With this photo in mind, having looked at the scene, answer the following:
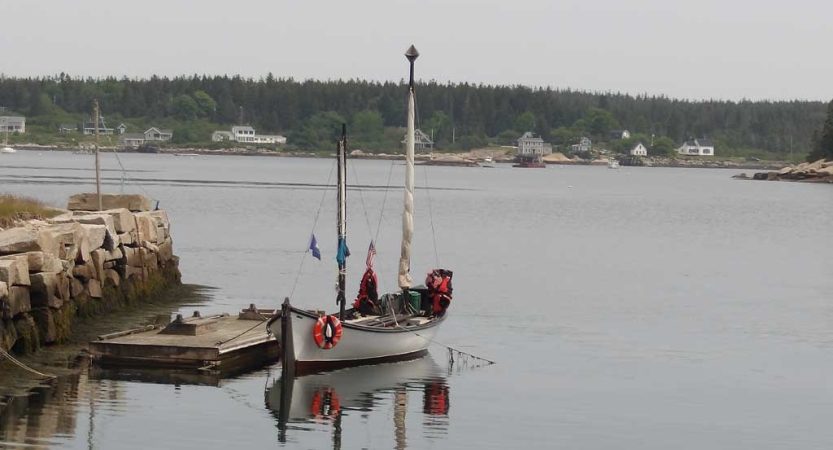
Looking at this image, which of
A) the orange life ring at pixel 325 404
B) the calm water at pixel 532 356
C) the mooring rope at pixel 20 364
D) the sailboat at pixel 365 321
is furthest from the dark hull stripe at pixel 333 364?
the mooring rope at pixel 20 364

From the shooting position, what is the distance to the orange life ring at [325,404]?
96.6ft

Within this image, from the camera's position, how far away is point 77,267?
122 feet

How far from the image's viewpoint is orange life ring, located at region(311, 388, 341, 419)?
29.4 metres

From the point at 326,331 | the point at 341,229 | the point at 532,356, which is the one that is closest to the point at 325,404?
the point at 326,331

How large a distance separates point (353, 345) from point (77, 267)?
8.54 meters

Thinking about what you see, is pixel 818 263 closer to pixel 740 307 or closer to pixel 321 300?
pixel 740 307

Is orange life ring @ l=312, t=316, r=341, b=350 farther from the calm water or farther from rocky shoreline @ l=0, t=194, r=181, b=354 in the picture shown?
rocky shoreline @ l=0, t=194, r=181, b=354

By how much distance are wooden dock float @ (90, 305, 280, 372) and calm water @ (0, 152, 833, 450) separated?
0.80 m

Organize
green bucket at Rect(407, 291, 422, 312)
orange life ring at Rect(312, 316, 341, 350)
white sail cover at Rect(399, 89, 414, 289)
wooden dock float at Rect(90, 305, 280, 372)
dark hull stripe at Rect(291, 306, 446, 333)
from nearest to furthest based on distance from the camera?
dark hull stripe at Rect(291, 306, 446, 333)
orange life ring at Rect(312, 316, 341, 350)
wooden dock float at Rect(90, 305, 280, 372)
white sail cover at Rect(399, 89, 414, 289)
green bucket at Rect(407, 291, 422, 312)

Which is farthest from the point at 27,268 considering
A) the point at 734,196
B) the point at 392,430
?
the point at 734,196

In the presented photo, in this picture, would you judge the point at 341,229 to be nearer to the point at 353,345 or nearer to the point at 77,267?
the point at 353,345

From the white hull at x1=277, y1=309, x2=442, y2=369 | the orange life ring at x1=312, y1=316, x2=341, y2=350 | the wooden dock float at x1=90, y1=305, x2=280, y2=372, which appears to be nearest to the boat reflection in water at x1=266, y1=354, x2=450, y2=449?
the white hull at x1=277, y1=309, x2=442, y2=369

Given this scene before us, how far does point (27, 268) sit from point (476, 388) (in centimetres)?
1061

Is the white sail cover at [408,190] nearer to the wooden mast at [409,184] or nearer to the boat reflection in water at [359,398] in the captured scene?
the wooden mast at [409,184]
